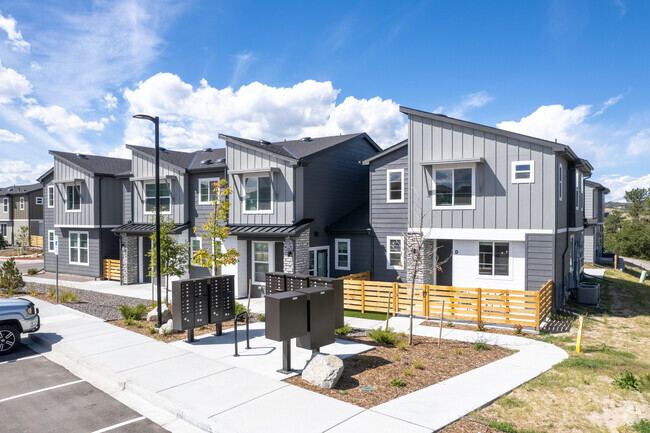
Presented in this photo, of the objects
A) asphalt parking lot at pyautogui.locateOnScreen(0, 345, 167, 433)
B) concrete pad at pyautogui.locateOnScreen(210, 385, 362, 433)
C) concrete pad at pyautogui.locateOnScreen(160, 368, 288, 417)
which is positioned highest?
concrete pad at pyautogui.locateOnScreen(210, 385, 362, 433)

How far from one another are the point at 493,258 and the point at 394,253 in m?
4.48

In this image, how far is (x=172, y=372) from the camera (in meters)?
9.44

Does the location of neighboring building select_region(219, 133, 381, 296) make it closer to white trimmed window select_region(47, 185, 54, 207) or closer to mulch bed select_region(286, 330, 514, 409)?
mulch bed select_region(286, 330, 514, 409)

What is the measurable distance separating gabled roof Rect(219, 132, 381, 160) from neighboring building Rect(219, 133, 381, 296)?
7cm

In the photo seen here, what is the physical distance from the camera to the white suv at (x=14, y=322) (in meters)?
11.4

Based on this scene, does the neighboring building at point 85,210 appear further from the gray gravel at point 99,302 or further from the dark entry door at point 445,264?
the dark entry door at point 445,264

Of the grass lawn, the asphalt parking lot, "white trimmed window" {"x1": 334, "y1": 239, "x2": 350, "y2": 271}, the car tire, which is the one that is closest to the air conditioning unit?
the grass lawn

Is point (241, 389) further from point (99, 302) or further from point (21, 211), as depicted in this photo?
point (21, 211)

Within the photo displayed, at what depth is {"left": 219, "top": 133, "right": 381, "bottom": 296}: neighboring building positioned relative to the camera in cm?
1917

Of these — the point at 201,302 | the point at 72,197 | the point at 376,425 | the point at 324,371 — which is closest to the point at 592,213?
the point at 201,302

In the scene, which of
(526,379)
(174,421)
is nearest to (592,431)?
(526,379)

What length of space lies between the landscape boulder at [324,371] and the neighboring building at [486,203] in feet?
22.0

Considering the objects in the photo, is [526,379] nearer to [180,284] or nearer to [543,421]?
[543,421]

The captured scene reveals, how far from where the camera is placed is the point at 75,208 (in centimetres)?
2667
